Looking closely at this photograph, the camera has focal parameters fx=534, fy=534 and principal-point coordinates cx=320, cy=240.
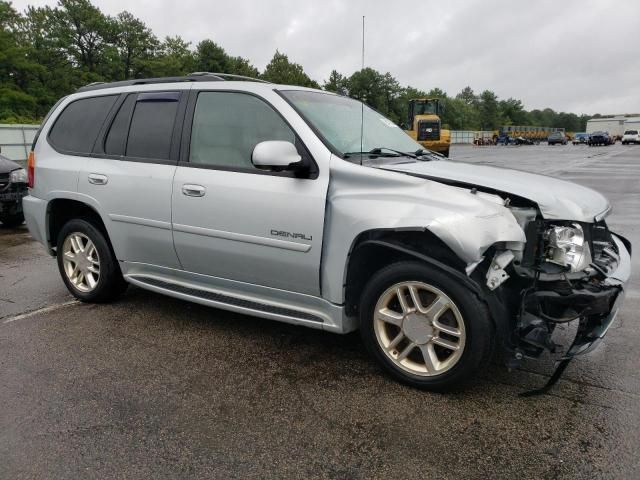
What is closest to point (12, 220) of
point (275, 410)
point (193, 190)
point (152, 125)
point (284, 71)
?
point (152, 125)

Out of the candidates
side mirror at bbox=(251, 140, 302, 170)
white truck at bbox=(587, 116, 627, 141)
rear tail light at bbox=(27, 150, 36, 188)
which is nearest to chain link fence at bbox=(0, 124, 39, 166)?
rear tail light at bbox=(27, 150, 36, 188)

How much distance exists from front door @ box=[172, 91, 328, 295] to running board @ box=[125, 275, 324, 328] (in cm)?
14

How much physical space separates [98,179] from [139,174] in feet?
1.56

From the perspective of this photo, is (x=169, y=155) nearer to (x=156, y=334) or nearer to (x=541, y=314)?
(x=156, y=334)

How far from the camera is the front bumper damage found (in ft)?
8.88

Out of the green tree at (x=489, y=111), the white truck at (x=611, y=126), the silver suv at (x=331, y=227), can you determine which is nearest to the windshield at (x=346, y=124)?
the silver suv at (x=331, y=227)

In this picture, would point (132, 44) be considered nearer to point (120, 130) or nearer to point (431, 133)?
point (431, 133)

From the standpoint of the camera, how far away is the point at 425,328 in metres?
3.00

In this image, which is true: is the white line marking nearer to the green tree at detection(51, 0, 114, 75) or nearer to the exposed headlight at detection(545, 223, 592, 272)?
the exposed headlight at detection(545, 223, 592, 272)

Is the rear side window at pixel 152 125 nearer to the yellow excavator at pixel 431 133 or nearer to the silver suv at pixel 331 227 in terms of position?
the silver suv at pixel 331 227

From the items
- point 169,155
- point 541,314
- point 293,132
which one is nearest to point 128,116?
point 169,155

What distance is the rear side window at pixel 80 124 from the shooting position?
447cm

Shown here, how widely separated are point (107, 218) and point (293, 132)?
1.79 m

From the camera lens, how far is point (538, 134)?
98.9 m
